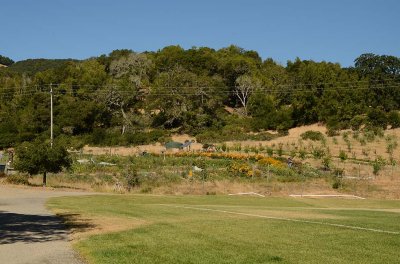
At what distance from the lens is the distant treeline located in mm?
84062

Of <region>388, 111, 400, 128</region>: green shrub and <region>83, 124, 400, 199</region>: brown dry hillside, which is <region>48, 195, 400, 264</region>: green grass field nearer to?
<region>83, 124, 400, 199</region>: brown dry hillside

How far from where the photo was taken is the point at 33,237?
42.2 feet

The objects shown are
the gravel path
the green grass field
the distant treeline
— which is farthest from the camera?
the distant treeline

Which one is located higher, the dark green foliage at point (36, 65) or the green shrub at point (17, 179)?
the dark green foliage at point (36, 65)

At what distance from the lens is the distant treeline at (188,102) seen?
276ft

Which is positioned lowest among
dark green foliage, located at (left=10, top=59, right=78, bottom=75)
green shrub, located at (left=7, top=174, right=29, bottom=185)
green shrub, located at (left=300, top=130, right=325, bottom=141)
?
green shrub, located at (left=7, top=174, right=29, bottom=185)

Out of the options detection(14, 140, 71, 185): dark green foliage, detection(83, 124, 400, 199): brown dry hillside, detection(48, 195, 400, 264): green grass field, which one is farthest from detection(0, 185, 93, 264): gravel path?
detection(83, 124, 400, 199): brown dry hillside

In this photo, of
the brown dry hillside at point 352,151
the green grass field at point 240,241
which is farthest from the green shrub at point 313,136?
the green grass field at point 240,241

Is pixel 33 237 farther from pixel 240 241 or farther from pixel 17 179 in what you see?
pixel 17 179

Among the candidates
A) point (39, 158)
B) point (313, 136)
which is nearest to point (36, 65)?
point (313, 136)

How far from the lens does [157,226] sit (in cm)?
1516

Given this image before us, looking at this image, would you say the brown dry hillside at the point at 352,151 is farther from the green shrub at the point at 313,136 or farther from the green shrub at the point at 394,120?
the green shrub at the point at 394,120

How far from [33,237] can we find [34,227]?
1.96m

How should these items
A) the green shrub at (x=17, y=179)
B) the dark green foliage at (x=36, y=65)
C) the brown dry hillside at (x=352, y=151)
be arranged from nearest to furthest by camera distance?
the green shrub at (x=17, y=179) → the brown dry hillside at (x=352, y=151) → the dark green foliage at (x=36, y=65)
